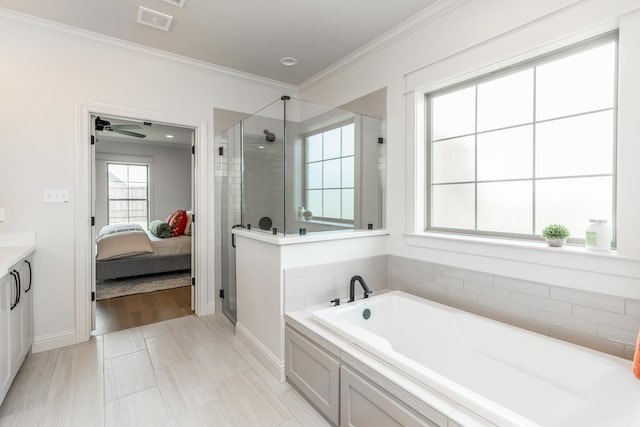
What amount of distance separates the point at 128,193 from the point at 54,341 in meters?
4.99

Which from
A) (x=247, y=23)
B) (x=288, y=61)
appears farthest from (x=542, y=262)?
(x=288, y=61)

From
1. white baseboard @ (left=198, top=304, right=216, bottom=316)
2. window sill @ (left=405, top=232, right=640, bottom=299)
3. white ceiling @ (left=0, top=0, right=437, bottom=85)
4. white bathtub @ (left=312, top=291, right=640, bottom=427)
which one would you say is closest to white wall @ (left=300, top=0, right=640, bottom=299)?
window sill @ (left=405, top=232, right=640, bottom=299)

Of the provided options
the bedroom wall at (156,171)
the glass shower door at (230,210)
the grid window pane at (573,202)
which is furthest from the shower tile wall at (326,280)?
the bedroom wall at (156,171)

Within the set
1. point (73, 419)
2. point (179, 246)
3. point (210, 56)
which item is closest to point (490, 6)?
point (210, 56)

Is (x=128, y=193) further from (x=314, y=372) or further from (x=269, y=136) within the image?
(x=314, y=372)

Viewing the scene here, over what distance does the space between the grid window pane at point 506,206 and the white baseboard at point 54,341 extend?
11.2ft

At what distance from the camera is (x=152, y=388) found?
6.66 ft

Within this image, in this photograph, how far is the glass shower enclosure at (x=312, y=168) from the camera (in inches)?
99.8

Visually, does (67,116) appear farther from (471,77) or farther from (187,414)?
(471,77)

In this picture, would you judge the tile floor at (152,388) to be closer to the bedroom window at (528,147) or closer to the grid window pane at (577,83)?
the bedroom window at (528,147)

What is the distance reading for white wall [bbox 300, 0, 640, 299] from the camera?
58.4 inches

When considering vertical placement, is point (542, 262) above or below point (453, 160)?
below

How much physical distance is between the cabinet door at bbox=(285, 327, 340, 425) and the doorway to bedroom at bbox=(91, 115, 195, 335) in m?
1.81

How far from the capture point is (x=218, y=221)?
3422mm
